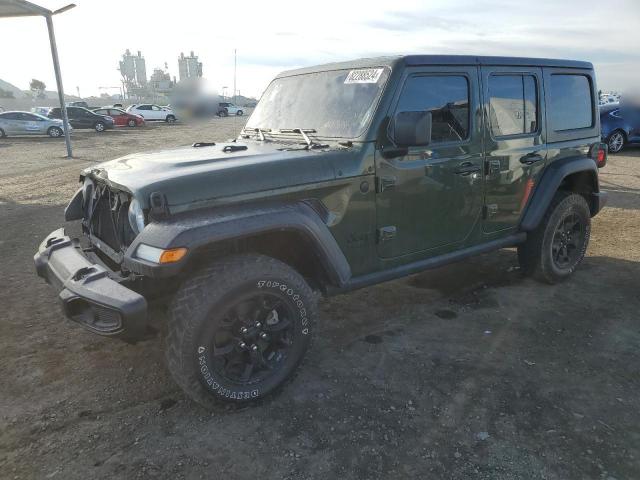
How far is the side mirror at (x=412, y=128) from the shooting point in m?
2.91

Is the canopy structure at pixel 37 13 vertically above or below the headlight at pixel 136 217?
above

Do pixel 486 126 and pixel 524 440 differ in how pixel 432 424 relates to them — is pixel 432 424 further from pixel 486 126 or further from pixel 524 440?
pixel 486 126

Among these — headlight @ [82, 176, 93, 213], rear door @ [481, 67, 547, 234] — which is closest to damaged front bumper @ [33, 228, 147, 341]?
headlight @ [82, 176, 93, 213]

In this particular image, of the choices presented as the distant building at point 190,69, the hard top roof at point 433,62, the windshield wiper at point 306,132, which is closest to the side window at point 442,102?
the hard top roof at point 433,62

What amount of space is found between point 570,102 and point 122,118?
29081 mm

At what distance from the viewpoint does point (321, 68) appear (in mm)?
3738

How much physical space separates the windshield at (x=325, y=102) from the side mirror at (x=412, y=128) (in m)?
0.25

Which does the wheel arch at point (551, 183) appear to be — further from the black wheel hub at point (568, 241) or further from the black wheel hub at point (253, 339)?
the black wheel hub at point (253, 339)

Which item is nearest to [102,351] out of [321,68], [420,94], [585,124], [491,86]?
[321,68]

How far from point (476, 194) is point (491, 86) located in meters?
0.86

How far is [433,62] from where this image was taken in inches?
133

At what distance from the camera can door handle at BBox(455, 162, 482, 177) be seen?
3.55 meters

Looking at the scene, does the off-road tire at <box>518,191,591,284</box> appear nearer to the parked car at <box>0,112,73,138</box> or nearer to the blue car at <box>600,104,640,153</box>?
the blue car at <box>600,104,640,153</box>

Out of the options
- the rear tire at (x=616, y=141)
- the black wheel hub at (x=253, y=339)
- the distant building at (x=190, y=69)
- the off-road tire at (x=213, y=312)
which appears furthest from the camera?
the rear tire at (x=616, y=141)
